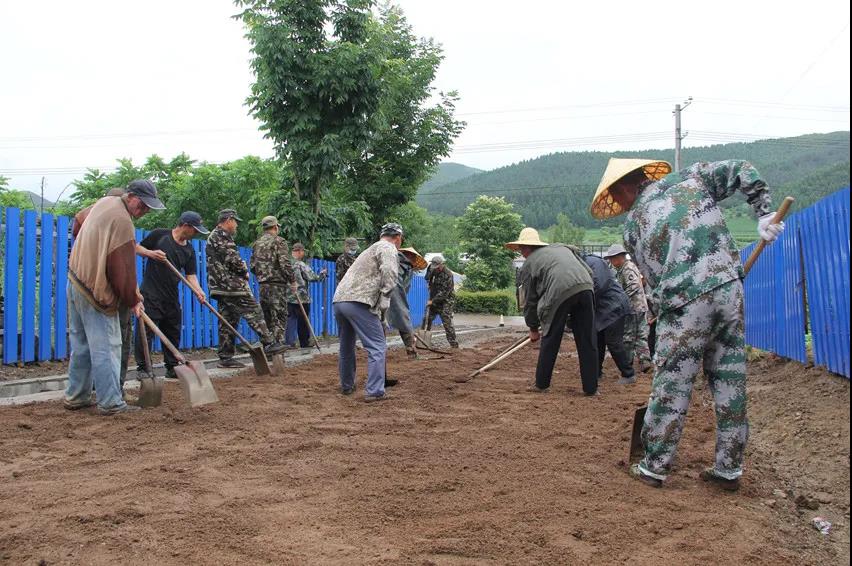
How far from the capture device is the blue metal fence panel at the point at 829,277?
5.52 m

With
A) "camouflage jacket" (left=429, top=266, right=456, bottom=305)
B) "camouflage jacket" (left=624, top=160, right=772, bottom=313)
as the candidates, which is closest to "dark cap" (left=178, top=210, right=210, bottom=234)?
"camouflage jacket" (left=624, top=160, right=772, bottom=313)

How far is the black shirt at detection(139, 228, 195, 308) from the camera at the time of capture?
23.1ft

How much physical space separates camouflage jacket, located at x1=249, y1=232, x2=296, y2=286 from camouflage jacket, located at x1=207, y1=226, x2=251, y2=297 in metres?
1.27

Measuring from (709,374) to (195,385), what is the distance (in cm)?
366

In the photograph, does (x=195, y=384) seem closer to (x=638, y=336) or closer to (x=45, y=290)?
(x=45, y=290)

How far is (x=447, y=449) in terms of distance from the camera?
439cm

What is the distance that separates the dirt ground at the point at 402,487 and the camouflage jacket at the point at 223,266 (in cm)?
224

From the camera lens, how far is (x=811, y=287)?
6.38m

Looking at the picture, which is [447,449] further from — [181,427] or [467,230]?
[467,230]

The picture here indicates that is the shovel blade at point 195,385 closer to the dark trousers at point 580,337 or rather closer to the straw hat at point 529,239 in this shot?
the dark trousers at point 580,337

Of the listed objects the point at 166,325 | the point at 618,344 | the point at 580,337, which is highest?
the point at 166,325

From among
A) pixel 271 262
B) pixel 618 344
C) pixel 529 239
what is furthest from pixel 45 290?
pixel 618 344

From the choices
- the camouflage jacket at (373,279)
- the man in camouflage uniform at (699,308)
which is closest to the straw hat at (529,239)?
the camouflage jacket at (373,279)

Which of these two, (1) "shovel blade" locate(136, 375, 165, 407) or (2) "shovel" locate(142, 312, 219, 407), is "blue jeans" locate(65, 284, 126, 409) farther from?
(2) "shovel" locate(142, 312, 219, 407)
